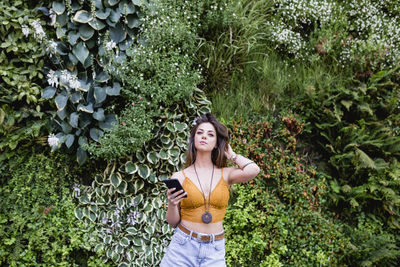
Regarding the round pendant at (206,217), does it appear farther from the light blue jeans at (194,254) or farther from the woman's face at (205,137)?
the woman's face at (205,137)

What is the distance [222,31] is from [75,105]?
2464 millimetres

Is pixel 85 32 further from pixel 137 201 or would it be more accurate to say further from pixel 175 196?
pixel 175 196

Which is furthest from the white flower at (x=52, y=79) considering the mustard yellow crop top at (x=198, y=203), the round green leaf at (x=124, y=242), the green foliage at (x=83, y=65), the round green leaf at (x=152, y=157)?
the mustard yellow crop top at (x=198, y=203)

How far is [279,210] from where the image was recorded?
4.22 metres

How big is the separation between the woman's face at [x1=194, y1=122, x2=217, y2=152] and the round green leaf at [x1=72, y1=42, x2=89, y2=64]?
7.13 feet

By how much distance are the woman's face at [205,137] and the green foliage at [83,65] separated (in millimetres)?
1734

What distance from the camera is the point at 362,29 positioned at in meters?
5.91

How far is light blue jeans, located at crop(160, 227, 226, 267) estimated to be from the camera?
2393mm

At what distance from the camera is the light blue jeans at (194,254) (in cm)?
239

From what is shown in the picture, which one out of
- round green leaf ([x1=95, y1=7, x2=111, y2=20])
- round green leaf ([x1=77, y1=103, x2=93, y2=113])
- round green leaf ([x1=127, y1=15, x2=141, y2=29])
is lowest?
round green leaf ([x1=77, y1=103, x2=93, y2=113])

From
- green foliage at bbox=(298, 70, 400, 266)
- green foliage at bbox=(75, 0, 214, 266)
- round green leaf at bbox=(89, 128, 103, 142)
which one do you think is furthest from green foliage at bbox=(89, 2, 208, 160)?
green foliage at bbox=(298, 70, 400, 266)

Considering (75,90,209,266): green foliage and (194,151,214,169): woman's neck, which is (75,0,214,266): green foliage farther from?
(194,151,214,169): woman's neck

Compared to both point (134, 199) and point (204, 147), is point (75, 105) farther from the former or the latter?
point (204, 147)

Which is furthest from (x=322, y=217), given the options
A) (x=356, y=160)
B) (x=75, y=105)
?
(x=75, y=105)
